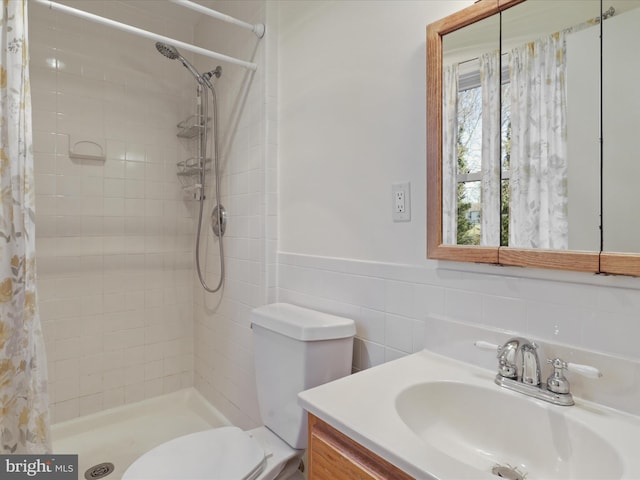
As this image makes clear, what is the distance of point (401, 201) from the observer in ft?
3.98

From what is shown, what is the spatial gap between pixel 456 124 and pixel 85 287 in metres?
2.08

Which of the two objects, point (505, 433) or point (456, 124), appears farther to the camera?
→ point (456, 124)

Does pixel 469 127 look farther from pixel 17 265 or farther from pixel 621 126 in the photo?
pixel 17 265

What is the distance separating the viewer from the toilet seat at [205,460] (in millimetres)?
1121

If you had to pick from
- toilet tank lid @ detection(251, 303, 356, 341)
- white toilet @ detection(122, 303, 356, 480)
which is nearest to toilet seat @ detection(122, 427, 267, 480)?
white toilet @ detection(122, 303, 356, 480)

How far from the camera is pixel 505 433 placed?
0.87 metres

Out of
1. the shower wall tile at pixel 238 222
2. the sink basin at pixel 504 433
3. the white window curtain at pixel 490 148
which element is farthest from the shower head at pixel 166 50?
the sink basin at pixel 504 433

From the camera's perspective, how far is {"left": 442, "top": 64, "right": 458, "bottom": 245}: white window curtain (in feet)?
3.51

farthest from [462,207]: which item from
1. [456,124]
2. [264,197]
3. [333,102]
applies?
[264,197]

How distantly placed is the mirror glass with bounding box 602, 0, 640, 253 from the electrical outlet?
50cm

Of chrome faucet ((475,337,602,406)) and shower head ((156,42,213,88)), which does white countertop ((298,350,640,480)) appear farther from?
shower head ((156,42,213,88))

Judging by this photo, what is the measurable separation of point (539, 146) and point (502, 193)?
0.45ft

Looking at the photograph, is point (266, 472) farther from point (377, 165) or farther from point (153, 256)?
point (153, 256)

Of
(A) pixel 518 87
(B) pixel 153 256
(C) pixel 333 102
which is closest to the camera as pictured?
(A) pixel 518 87
